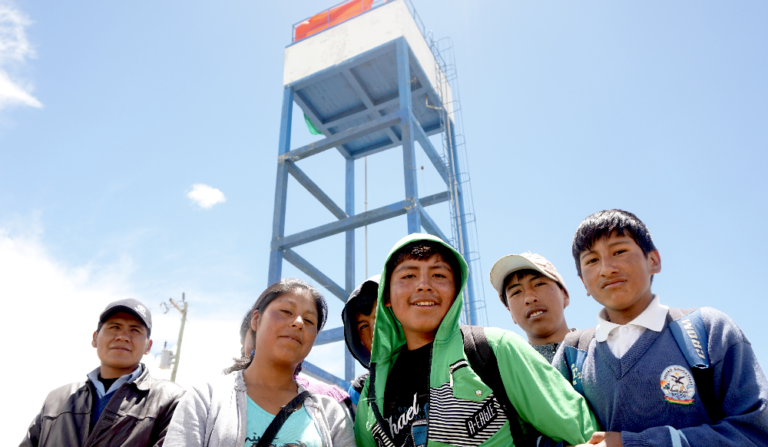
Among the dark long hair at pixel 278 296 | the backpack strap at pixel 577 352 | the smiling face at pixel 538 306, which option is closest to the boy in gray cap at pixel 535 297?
the smiling face at pixel 538 306

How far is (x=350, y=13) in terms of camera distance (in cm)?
1036

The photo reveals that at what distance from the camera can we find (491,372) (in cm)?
143

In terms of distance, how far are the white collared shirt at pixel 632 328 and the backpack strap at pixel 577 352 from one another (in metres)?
0.07

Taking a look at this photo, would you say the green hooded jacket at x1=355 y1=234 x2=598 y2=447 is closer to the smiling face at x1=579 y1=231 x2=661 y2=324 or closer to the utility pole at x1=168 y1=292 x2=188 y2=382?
the smiling face at x1=579 y1=231 x2=661 y2=324

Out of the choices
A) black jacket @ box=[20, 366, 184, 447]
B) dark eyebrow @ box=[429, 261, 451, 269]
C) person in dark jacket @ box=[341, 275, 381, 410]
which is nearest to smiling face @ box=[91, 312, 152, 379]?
black jacket @ box=[20, 366, 184, 447]

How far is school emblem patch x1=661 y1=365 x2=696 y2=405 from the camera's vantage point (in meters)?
1.28

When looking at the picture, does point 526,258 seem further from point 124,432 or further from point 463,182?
point 463,182

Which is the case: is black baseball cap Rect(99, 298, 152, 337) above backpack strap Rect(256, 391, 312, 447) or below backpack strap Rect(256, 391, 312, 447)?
above

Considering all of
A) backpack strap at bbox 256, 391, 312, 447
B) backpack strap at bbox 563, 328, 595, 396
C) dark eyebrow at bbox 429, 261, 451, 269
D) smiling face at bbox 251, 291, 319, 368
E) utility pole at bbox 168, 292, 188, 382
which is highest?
utility pole at bbox 168, 292, 188, 382

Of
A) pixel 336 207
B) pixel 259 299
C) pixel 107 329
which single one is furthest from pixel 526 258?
pixel 336 207

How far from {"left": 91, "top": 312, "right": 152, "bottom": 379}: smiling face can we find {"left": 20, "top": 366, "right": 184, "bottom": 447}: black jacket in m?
0.11

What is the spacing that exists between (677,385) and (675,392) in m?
0.02

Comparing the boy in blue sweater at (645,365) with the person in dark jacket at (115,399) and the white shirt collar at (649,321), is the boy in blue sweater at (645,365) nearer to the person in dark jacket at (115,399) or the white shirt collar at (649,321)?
the white shirt collar at (649,321)

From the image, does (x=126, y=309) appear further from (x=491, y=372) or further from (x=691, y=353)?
(x=691, y=353)
